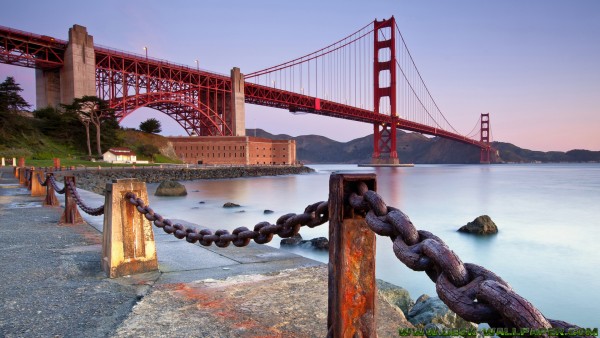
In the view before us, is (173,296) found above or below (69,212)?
below

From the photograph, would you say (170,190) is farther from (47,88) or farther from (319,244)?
(47,88)

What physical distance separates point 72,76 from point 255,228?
48841 millimetres

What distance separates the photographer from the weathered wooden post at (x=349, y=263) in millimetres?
1435

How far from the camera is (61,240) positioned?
511 centimetres

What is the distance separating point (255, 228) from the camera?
82.9 inches

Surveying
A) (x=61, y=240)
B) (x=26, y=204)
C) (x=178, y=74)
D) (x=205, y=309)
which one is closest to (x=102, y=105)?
(x=178, y=74)

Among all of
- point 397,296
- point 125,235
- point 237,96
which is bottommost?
point 397,296

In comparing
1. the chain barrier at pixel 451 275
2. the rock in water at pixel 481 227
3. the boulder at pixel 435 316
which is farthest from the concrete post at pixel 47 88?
the chain barrier at pixel 451 275

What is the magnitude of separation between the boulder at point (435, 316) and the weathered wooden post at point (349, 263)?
8.38 ft

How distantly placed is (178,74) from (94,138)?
16.4 meters

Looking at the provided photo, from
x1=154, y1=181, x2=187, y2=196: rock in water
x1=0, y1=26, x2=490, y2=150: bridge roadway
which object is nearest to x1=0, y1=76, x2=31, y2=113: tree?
x1=0, y1=26, x2=490, y2=150: bridge roadway

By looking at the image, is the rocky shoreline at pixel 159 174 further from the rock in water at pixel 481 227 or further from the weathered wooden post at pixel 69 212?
the rock in water at pixel 481 227

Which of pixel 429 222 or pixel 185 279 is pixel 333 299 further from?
pixel 429 222

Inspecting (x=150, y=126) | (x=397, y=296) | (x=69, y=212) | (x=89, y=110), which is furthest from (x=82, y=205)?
(x=150, y=126)
